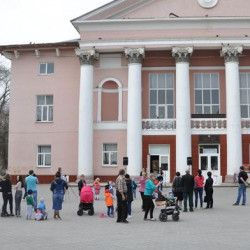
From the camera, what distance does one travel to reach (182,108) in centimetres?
3353

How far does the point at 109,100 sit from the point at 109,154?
4289 millimetres

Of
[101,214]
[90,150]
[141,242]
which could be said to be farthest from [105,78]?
[141,242]

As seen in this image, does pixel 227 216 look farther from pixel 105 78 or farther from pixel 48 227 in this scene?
pixel 105 78

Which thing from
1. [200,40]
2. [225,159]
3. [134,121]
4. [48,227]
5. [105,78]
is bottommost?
[48,227]

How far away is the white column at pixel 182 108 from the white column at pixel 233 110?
2879mm

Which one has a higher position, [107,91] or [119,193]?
[107,91]

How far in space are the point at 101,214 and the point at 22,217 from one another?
2.69m

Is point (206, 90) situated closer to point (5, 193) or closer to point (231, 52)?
point (231, 52)

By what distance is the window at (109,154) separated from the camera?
3556 cm

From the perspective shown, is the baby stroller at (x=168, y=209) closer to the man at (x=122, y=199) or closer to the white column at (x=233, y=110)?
the man at (x=122, y=199)

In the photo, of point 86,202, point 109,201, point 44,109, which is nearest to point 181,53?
point 44,109

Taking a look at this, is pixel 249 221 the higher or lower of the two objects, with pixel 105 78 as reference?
lower

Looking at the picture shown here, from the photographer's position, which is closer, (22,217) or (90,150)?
(22,217)

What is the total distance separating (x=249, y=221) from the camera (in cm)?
1408
